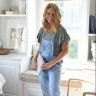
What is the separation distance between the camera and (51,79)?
285cm

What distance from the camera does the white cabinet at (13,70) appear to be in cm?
362

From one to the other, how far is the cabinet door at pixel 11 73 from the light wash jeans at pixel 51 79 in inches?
30.1

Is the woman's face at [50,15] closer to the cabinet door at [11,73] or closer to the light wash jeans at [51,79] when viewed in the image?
the light wash jeans at [51,79]

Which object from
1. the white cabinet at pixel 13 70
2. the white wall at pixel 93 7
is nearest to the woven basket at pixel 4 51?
the white cabinet at pixel 13 70

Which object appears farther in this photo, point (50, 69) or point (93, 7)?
point (93, 7)

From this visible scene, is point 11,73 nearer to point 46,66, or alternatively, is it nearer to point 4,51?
point 4,51

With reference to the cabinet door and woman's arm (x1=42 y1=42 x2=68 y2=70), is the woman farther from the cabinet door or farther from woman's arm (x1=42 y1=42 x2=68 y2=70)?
the cabinet door

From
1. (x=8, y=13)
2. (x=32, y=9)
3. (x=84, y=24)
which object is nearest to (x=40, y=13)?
(x=32, y=9)

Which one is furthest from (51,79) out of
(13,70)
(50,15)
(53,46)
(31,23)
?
(31,23)

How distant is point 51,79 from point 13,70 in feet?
3.14

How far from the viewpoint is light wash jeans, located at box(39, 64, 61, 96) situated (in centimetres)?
284

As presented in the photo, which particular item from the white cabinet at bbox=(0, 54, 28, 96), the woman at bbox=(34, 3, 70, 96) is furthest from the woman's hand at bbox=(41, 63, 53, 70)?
the white cabinet at bbox=(0, 54, 28, 96)

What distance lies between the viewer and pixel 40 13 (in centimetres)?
397

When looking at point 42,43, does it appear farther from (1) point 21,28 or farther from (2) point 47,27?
(1) point 21,28
